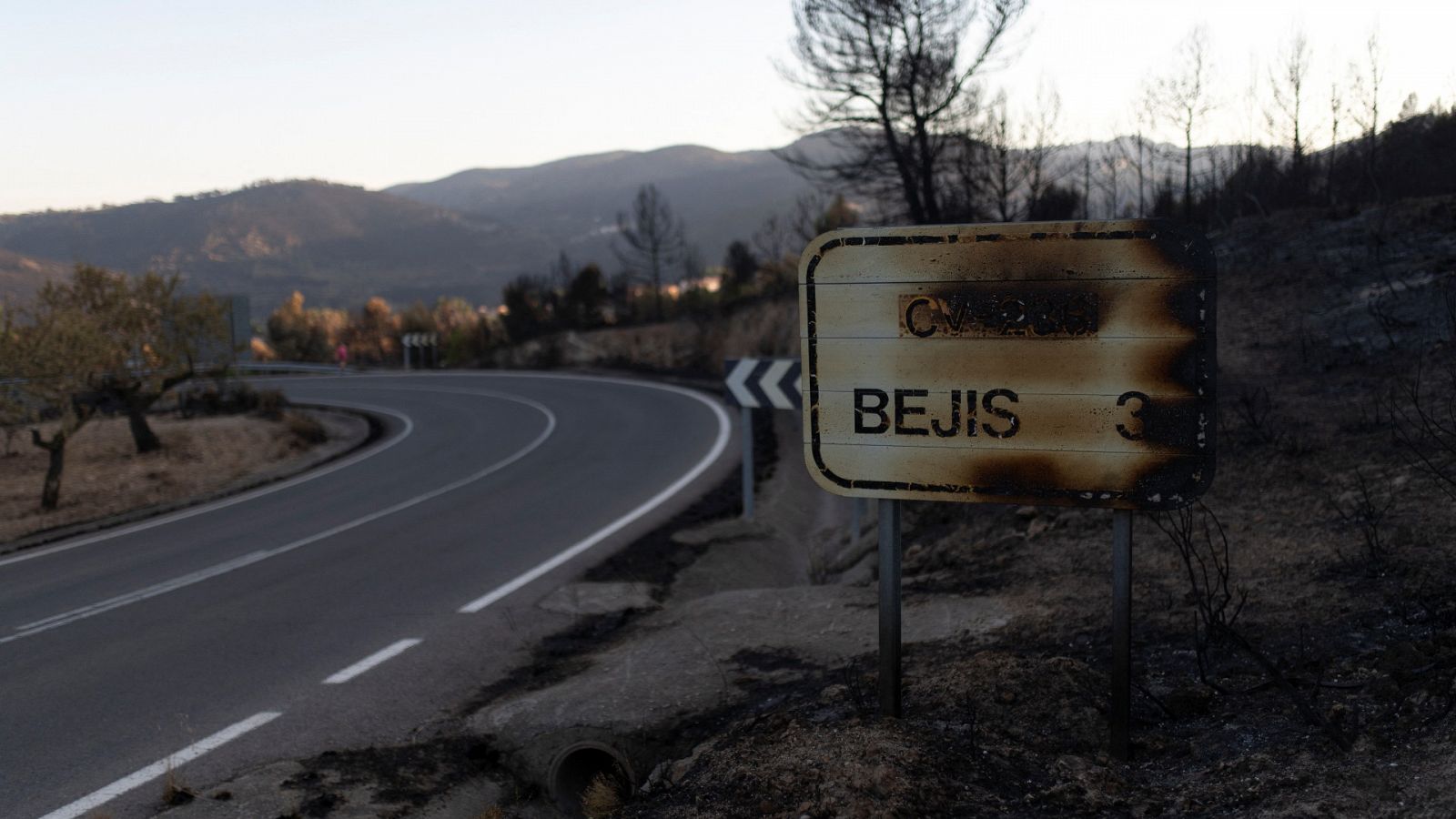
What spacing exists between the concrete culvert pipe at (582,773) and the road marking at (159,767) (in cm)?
183

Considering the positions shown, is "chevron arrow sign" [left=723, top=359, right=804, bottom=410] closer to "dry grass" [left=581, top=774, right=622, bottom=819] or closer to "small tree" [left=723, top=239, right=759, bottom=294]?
"dry grass" [left=581, top=774, right=622, bottom=819]

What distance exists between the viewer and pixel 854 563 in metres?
8.60

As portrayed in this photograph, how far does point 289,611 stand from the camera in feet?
26.3

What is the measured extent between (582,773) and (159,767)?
211 centimetres

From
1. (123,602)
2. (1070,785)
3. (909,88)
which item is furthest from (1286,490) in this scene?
(909,88)

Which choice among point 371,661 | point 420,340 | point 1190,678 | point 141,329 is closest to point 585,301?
point 420,340

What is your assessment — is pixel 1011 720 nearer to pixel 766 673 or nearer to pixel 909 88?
pixel 766 673

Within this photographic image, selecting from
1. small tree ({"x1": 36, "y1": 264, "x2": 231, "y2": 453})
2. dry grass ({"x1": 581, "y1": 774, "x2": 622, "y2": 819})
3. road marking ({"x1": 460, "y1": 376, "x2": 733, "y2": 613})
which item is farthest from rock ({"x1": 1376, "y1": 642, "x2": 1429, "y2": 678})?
small tree ({"x1": 36, "y1": 264, "x2": 231, "y2": 453})

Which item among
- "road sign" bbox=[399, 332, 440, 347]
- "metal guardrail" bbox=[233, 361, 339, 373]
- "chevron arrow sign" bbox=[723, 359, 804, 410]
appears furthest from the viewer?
"road sign" bbox=[399, 332, 440, 347]

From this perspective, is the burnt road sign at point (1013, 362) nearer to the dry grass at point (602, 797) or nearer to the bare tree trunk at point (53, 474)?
the dry grass at point (602, 797)

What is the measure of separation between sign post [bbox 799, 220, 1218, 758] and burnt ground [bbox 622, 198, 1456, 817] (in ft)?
1.21

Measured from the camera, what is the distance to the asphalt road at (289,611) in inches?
207

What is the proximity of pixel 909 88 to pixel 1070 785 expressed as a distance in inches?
862

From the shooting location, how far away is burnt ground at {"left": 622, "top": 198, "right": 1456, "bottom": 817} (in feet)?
10.4
